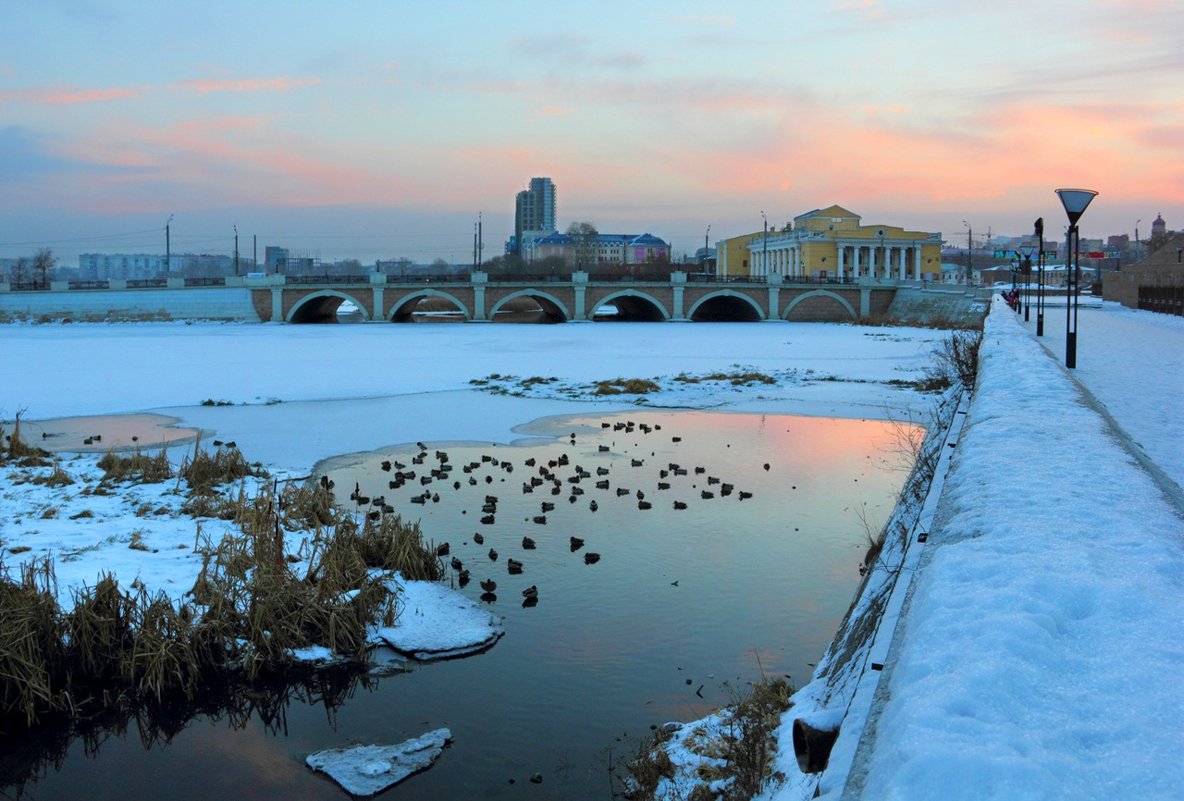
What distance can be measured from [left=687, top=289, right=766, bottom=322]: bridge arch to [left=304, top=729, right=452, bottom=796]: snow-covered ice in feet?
228

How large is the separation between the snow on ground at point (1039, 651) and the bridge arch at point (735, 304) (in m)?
70.2

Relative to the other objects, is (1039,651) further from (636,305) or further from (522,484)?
(636,305)

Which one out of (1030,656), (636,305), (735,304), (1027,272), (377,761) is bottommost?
(377,761)

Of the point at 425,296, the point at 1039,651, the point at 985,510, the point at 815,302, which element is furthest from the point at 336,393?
the point at 815,302

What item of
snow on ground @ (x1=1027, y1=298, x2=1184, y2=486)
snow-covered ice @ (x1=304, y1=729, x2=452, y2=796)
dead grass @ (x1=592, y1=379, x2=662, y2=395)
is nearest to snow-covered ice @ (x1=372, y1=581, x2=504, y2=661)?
snow-covered ice @ (x1=304, y1=729, x2=452, y2=796)

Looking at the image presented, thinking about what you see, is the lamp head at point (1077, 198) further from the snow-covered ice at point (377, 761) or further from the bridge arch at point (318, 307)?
the bridge arch at point (318, 307)

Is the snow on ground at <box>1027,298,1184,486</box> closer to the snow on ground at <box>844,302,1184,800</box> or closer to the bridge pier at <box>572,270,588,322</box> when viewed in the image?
the snow on ground at <box>844,302,1184,800</box>

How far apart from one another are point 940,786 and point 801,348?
142 feet

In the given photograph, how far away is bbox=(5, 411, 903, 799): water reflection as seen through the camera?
25.3 ft

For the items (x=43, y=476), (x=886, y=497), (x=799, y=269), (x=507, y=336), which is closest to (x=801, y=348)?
(x=507, y=336)

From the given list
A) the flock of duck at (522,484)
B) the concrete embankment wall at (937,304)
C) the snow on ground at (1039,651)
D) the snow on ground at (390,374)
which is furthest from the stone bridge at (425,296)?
the snow on ground at (1039,651)

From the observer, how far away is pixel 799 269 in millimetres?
106375

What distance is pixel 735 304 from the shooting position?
8369cm

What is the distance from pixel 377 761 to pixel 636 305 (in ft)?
249
